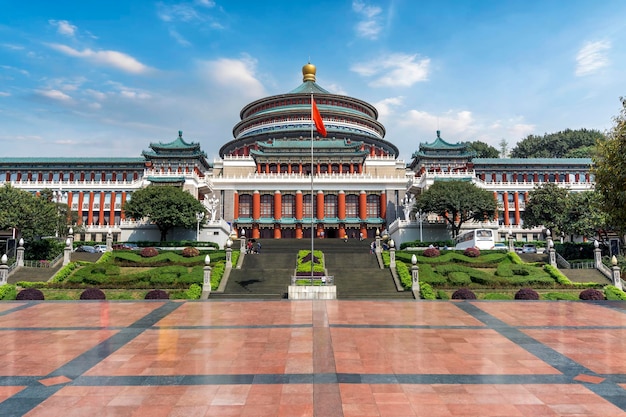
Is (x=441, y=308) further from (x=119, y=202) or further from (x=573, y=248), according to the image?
(x=119, y=202)

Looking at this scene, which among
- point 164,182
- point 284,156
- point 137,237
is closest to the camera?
point 137,237

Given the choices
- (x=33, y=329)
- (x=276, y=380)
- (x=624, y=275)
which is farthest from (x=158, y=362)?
(x=624, y=275)

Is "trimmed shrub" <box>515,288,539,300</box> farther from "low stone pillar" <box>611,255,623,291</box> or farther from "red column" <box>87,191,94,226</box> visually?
"red column" <box>87,191,94,226</box>

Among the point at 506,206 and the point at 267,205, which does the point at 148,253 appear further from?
the point at 506,206

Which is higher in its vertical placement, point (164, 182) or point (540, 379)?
point (164, 182)

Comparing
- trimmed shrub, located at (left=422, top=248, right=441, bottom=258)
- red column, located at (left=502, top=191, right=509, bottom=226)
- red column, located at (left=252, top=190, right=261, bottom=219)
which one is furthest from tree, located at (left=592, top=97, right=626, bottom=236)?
red column, located at (left=252, top=190, right=261, bottom=219)

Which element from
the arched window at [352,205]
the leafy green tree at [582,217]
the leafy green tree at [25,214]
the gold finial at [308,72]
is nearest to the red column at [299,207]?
the arched window at [352,205]

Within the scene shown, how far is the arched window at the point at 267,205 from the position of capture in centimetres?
6581

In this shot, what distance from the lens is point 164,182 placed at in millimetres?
63094

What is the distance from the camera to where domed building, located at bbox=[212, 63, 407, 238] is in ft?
212

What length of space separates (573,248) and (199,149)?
61.8 m

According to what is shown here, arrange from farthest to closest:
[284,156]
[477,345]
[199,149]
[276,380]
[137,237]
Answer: [199,149] → [284,156] → [137,237] → [477,345] → [276,380]

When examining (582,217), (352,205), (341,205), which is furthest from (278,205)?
(582,217)

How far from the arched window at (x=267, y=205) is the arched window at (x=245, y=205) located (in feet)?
6.79
